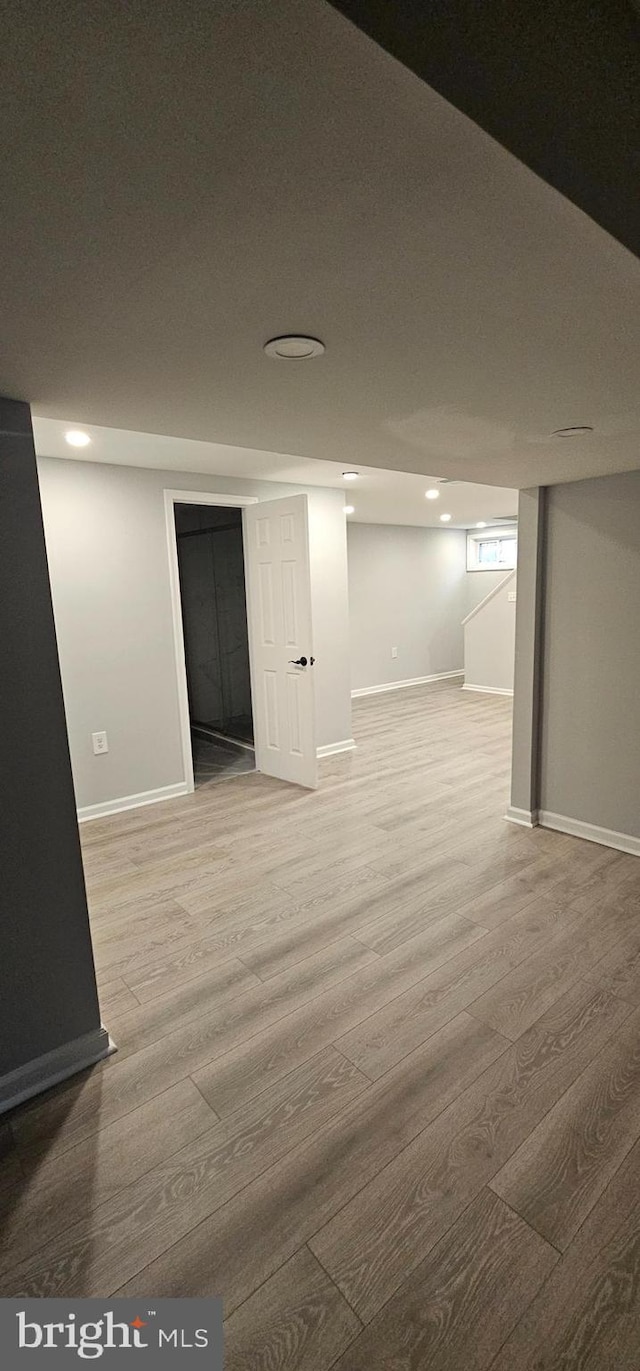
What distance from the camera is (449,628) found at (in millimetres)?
8609

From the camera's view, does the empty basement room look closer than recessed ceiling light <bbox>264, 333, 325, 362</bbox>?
Yes

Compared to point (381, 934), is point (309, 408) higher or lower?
higher

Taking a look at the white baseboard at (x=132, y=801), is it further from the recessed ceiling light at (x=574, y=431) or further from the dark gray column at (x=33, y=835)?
the recessed ceiling light at (x=574, y=431)

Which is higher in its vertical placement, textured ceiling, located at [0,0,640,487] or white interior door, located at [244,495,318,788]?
textured ceiling, located at [0,0,640,487]

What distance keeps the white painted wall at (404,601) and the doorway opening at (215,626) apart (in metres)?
1.72

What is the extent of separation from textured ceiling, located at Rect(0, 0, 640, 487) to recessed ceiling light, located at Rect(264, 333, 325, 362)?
0.10 ft

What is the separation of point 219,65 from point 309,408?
1.20 metres

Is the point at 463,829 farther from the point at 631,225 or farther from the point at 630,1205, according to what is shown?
the point at 631,225

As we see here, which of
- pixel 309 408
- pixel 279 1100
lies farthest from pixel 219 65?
pixel 279 1100

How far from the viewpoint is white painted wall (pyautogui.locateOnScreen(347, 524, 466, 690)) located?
285 inches

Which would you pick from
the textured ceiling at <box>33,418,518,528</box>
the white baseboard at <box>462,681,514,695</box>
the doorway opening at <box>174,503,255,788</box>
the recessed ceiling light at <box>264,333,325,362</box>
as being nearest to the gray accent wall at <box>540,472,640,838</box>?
the textured ceiling at <box>33,418,518,528</box>

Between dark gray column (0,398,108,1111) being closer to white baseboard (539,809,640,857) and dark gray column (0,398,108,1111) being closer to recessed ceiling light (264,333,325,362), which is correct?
recessed ceiling light (264,333,325,362)

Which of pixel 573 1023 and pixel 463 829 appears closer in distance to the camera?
pixel 573 1023

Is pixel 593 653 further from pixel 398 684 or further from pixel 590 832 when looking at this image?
pixel 398 684
